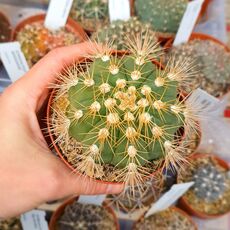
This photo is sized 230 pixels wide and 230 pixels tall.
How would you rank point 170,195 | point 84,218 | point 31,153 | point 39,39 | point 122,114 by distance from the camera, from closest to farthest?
point 122,114 → point 31,153 → point 170,195 → point 84,218 → point 39,39

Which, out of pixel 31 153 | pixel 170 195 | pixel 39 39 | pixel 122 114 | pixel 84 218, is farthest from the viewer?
pixel 39 39

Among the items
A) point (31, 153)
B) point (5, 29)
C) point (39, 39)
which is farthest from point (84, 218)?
point (5, 29)

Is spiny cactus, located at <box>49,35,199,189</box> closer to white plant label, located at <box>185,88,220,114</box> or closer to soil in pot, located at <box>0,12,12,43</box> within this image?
white plant label, located at <box>185,88,220,114</box>

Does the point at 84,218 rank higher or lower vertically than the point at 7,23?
lower

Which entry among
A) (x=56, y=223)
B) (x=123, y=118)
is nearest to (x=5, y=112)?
(x=123, y=118)

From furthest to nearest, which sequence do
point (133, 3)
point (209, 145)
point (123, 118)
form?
point (133, 3) → point (209, 145) → point (123, 118)

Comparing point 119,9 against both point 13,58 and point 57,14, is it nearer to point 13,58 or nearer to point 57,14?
point 57,14

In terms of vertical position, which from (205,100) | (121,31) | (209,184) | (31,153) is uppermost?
(121,31)

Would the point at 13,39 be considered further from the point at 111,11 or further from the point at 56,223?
the point at 56,223

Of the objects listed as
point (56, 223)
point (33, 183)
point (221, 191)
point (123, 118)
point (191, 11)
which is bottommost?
point (56, 223)
